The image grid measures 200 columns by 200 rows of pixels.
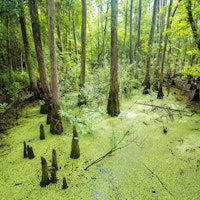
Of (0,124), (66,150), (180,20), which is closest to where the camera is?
(66,150)

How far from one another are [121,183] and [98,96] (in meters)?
4.23

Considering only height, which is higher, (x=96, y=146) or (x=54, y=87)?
(x=54, y=87)

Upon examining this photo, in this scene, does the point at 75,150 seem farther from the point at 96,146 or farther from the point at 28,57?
the point at 28,57

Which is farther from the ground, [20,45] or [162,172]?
[20,45]

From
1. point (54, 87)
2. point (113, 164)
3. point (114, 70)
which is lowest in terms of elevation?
point (113, 164)

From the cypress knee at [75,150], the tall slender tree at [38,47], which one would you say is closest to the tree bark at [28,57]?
the tall slender tree at [38,47]

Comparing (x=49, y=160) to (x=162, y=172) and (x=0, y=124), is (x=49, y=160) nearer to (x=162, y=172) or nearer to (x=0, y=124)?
(x=162, y=172)

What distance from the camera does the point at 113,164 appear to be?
3199 mm

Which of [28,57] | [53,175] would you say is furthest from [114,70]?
[28,57]

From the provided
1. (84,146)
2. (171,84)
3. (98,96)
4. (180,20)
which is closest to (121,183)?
(84,146)

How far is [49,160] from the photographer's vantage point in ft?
10.8

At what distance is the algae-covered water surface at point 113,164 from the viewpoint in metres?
2.53

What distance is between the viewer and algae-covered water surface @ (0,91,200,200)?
2533 millimetres

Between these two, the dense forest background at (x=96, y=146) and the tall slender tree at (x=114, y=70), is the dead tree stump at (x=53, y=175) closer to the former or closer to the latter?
the dense forest background at (x=96, y=146)
